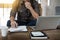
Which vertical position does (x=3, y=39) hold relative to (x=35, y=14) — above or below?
below

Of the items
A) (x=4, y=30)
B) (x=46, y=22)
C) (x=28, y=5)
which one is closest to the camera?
(x=4, y=30)

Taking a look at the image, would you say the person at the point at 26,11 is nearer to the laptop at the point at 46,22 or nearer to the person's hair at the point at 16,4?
the person's hair at the point at 16,4

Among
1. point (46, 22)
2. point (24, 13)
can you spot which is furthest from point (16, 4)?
point (46, 22)

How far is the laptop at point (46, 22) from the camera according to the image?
1.44m

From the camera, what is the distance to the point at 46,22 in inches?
58.1

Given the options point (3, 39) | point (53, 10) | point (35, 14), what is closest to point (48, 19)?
point (3, 39)

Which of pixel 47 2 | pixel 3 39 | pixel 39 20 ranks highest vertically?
pixel 47 2

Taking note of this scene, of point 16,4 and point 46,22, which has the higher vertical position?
point 16,4

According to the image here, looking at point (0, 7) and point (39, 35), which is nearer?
point (39, 35)

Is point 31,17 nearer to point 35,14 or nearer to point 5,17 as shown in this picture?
point 35,14

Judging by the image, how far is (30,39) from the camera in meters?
1.26

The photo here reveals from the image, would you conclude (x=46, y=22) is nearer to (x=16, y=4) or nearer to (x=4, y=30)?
(x=4, y=30)

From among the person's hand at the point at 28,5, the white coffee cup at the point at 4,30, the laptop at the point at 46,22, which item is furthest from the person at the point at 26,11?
the white coffee cup at the point at 4,30

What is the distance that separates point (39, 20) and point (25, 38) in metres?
0.27
